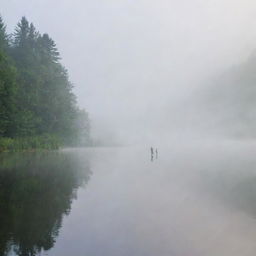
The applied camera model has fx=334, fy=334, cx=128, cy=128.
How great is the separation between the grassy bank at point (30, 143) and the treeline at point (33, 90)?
1.61 m

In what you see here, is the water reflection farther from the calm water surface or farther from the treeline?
the treeline

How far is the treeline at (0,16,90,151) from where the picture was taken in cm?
7105

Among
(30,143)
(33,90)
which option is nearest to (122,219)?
(30,143)

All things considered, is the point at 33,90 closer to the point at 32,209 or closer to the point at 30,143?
the point at 30,143

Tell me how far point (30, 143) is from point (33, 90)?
16837 millimetres

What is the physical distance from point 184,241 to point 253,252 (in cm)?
279

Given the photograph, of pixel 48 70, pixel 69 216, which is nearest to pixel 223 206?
pixel 69 216

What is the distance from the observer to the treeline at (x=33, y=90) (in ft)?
233

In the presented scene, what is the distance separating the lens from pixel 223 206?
22.2 metres

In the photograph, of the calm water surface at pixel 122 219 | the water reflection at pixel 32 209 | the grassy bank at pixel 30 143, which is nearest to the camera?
the water reflection at pixel 32 209

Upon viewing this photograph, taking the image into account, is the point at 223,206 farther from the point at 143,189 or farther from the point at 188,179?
the point at 188,179

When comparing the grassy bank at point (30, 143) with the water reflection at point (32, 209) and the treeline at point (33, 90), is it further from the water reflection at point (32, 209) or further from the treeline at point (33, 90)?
the water reflection at point (32, 209)

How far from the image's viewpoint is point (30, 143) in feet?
252

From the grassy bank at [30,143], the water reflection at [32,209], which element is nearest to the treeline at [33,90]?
the grassy bank at [30,143]
